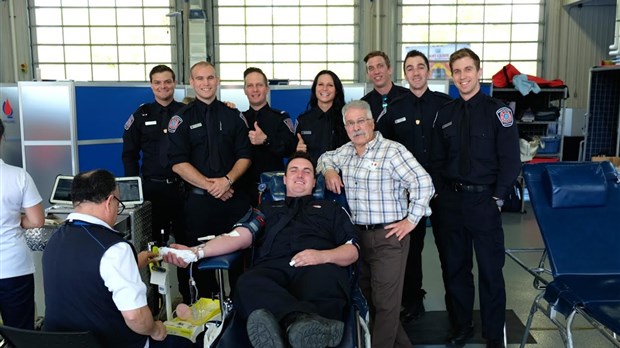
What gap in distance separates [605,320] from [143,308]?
1.91m

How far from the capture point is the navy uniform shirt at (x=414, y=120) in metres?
3.47

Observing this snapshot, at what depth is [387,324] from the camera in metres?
2.88

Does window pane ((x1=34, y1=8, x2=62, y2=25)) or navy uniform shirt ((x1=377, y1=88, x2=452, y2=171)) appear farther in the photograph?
window pane ((x1=34, y1=8, x2=62, y2=25))

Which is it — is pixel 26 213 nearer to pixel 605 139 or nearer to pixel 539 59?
pixel 605 139

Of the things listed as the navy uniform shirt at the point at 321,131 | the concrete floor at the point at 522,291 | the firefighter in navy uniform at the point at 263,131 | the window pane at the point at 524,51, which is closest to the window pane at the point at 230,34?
the window pane at the point at 524,51

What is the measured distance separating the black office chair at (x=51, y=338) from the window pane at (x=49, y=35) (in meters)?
12.4

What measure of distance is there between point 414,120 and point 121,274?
2241 mm

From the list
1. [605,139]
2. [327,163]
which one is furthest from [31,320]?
[605,139]

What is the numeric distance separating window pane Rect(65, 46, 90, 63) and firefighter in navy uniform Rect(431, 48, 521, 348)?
11.5 m

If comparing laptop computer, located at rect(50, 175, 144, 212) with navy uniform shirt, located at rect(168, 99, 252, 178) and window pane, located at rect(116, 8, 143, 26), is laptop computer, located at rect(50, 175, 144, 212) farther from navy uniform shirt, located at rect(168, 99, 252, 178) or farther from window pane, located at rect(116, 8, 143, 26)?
window pane, located at rect(116, 8, 143, 26)

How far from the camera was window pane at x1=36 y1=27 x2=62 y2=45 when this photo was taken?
12430mm

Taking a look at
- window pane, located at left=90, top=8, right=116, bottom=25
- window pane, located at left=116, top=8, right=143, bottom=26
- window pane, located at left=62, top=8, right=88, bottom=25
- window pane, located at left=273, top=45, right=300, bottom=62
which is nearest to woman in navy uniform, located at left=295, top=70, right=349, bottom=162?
window pane, located at left=273, top=45, right=300, bottom=62

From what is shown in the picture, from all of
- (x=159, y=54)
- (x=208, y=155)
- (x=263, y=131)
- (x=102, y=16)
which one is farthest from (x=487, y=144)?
(x=102, y=16)

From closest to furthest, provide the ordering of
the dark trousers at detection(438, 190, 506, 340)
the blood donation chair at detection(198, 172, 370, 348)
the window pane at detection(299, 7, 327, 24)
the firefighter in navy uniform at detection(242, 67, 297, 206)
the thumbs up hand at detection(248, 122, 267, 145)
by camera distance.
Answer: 1. the blood donation chair at detection(198, 172, 370, 348)
2. the dark trousers at detection(438, 190, 506, 340)
3. the thumbs up hand at detection(248, 122, 267, 145)
4. the firefighter in navy uniform at detection(242, 67, 297, 206)
5. the window pane at detection(299, 7, 327, 24)
